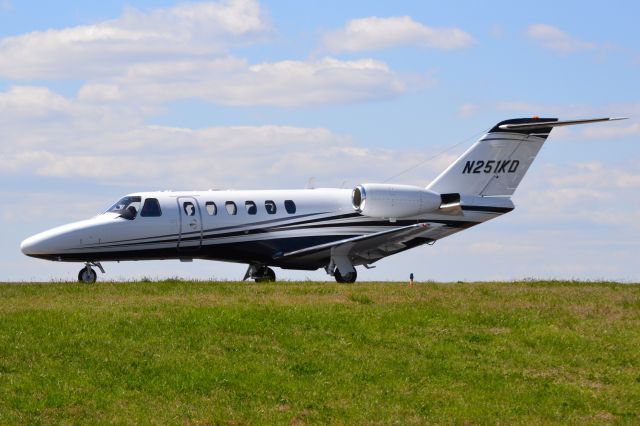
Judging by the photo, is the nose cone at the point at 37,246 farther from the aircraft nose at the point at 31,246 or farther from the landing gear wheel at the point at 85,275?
the landing gear wheel at the point at 85,275

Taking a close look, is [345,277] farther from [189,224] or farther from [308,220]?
[189,224]

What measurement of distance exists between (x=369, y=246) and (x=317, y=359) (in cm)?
1455

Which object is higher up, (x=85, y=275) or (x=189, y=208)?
(x=189, y=208)

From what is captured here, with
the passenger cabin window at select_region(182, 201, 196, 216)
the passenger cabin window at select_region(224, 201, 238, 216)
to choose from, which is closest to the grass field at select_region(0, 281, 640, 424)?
the passenger cabin window at select_region(182, 201, 196, 216)

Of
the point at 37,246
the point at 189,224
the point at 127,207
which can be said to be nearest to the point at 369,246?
the point at 189,224

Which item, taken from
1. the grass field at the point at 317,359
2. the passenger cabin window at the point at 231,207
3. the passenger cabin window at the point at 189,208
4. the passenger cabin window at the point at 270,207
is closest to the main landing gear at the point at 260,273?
the passenger cabin window at the point at 270,207

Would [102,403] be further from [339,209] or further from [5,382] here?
[339,209]

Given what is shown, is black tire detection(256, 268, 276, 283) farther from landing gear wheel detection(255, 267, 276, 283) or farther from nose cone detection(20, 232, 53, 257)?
nose cone detection(20, 232, 53, 257)

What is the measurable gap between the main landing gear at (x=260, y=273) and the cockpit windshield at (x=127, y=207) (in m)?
4.83

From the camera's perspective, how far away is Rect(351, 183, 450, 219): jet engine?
118 ft

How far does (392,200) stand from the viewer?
36031 mm

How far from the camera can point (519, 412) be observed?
19000 millimetres

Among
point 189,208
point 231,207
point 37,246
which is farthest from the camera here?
point 231,207

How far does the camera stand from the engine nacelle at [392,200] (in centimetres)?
3588
